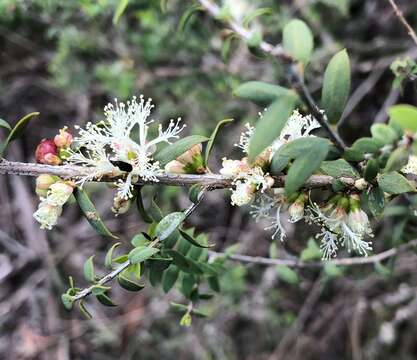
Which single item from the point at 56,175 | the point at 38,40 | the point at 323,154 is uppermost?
the point at 38,40

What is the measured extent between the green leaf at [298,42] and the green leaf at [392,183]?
0.49 m

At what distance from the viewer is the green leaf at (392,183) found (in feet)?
4.42

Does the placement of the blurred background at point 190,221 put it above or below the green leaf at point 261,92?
above

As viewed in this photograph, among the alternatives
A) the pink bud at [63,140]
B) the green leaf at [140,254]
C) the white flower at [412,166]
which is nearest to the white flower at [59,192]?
the pink bud at [63,140]

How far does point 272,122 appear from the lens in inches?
40.8

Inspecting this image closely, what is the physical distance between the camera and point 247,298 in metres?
3.95

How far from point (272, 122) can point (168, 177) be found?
476 millimetres

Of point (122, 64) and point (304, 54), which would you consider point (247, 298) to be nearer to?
point (122, 64)

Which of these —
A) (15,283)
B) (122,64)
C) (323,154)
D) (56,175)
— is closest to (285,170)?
(323,154)

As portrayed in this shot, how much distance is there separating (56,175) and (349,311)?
2960mm

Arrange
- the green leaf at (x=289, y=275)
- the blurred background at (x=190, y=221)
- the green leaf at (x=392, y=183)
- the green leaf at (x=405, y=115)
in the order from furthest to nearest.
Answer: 1. the blurred background at (x=190, y=221)
2. the green leaf at (x=289, y=275)
3. the green leaf at (x=392, y=183)
4. the green leaf at (x=405, y=115)

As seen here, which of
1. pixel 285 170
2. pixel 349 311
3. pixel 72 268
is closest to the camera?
pixel 285 170

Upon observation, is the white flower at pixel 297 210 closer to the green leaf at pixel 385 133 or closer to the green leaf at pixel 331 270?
the green leaf at pixel 385 133

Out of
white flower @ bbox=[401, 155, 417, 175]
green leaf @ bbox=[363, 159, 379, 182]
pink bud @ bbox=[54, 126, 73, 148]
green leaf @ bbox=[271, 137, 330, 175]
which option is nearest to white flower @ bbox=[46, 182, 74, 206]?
pink bud @ bbox=[54, 126, 73, 148]
